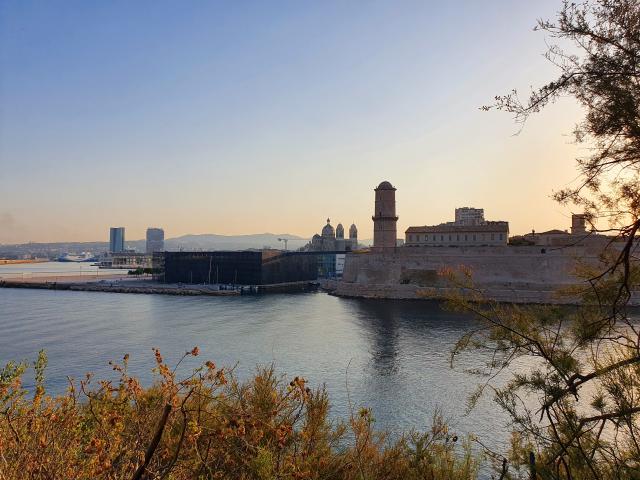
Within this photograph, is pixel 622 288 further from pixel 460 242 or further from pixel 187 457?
pixel 460 242

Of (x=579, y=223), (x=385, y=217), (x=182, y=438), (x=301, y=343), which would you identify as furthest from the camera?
(x=385, y=217)

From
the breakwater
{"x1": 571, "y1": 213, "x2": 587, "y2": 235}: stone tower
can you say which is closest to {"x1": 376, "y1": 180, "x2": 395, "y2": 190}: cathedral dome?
the breakwater

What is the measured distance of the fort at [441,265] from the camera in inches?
1740

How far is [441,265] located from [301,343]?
2457cm

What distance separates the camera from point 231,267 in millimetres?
62625

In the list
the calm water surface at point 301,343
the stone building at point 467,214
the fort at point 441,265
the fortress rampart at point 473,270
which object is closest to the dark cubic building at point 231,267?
the fort at point 441,265

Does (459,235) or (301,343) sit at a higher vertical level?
(459,235)

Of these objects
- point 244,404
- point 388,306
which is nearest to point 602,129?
point 244,404

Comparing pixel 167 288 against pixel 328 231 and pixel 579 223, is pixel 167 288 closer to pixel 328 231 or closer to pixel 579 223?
pixel 328 231

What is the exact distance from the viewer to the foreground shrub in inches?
138

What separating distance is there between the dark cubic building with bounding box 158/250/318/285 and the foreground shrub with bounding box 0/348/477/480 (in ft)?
173

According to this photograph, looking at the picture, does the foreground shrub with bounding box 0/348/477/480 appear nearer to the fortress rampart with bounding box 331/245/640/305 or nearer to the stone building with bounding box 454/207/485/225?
the fortress rampart with bounding box 331/245/640/305

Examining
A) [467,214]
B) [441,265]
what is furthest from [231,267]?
[467,214]

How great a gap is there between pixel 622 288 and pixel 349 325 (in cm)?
2850
